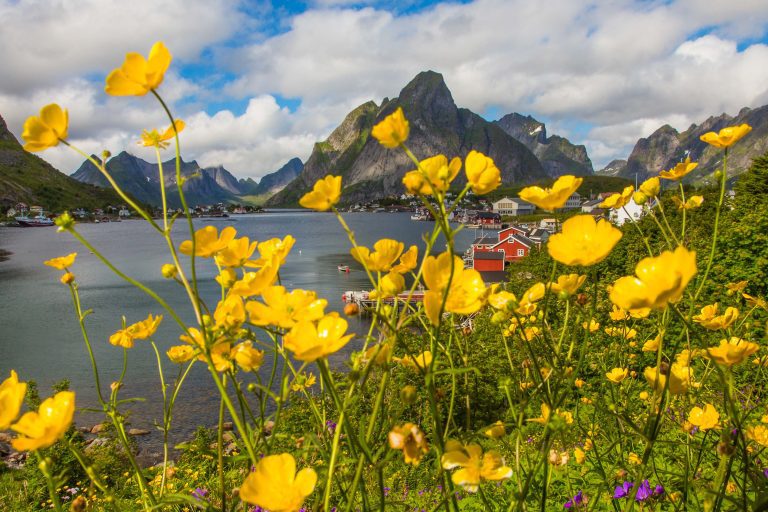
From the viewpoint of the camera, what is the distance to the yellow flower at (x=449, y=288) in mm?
618

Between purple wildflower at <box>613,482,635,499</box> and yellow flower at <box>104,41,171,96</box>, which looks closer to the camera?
yellow flower at <box>104,41,171,96</box>

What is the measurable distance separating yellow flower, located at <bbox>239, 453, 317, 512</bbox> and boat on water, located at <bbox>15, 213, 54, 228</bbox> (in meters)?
69.6

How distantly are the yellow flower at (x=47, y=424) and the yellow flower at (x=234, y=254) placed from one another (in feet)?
0.96

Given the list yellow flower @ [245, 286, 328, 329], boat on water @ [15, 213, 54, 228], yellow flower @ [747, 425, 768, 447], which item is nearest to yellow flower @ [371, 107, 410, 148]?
yellow flower @ [245, 286, 328, 329]

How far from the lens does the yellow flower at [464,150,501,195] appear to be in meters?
0.81

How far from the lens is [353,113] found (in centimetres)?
19025

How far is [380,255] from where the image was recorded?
817mm

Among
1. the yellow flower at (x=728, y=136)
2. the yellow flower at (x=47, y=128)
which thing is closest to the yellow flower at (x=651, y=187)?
the yellow flower at (x=728, y=136)

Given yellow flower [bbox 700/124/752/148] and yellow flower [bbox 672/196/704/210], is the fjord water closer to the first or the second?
yellow flower [bbox 672/196/704/210]

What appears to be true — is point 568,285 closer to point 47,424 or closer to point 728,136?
point 728,136

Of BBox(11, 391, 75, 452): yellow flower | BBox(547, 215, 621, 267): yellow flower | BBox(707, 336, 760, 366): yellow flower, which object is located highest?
BBox(547, 215, 621, 267): yellow flower

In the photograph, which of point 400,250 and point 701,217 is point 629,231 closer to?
point 701,217

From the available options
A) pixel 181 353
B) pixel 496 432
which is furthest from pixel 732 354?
pixel 181 353

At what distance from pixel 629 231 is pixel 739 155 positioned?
176277 millimetres
